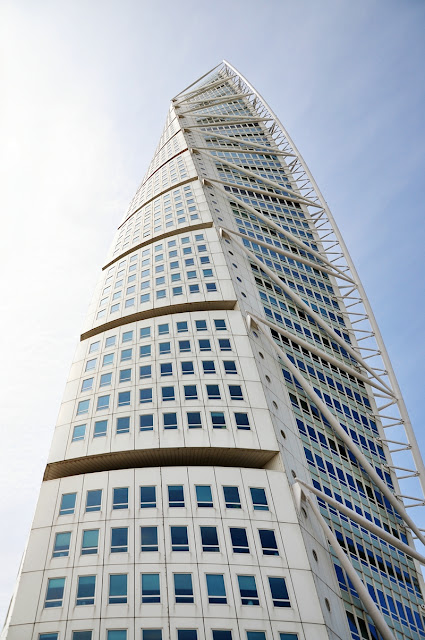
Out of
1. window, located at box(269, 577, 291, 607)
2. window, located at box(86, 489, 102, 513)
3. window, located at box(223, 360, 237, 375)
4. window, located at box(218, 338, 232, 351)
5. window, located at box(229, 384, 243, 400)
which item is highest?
window, located at box(218, 338, 232, 351)

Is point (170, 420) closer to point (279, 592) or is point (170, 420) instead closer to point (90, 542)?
point (90, 542)

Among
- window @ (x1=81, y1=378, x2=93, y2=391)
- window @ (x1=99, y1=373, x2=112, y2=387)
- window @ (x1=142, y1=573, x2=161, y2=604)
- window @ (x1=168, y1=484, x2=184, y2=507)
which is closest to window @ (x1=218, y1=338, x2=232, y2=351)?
window @ (x1=99, y1=373, x2=112, y2=387)

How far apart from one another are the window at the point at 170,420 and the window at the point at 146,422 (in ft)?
2.53

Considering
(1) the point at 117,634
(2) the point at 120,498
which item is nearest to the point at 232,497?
(2) the point at 120,498

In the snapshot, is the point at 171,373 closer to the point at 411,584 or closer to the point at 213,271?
the point at 213,271

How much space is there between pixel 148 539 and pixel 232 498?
4529 millimetres

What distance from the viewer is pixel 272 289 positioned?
168ft

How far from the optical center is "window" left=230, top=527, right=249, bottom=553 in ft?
86.3

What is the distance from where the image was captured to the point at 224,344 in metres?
38.0

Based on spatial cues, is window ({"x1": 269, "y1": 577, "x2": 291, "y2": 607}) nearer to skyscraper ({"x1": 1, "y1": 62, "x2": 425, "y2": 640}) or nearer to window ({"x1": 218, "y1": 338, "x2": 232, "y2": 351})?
skyscraper ({"x1": 1, "y1": 62, "x2": 425, "y2": 640})

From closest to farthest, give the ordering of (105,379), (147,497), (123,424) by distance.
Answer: (147,497) → (123,424) → (105,379)

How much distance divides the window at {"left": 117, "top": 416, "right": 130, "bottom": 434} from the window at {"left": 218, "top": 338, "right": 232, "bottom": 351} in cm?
791

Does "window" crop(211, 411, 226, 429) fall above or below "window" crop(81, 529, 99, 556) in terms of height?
above

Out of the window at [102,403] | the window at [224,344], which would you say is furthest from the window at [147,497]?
the window at [224,344]
